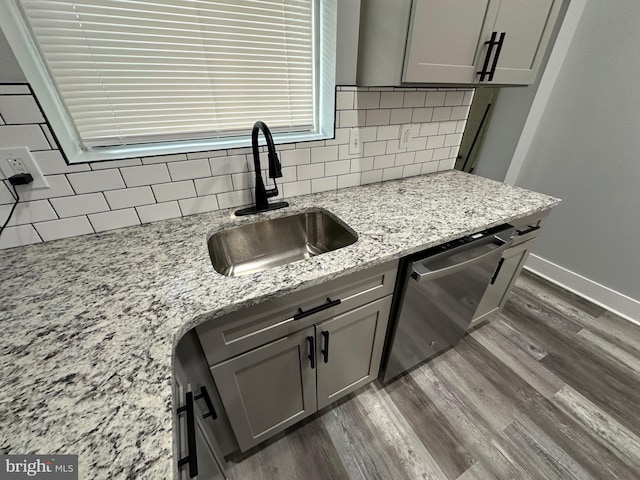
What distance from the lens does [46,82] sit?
2.69ft

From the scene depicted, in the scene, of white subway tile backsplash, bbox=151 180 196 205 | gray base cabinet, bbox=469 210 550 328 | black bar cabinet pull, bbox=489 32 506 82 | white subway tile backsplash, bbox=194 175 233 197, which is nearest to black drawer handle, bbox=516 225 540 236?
gray base cabinet, bbox=469 210 550 328

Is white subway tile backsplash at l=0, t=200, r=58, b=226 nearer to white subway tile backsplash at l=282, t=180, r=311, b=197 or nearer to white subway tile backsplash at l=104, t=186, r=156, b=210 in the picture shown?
white subway tile backsplash at l=104, t=186, r=156, b=210

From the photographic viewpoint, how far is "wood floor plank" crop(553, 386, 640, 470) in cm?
116

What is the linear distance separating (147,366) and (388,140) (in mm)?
1450

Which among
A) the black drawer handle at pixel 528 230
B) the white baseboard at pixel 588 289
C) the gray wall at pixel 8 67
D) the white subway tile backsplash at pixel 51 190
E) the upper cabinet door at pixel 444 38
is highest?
the upper cabinet door at pixel 444 38

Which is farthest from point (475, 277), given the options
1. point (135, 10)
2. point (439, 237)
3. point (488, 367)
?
point (135, 10)

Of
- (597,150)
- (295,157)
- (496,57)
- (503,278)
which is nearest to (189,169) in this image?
(295,157)

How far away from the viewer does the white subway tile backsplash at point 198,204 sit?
1117 millimetres

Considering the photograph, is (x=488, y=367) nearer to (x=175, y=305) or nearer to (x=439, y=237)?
(x=439, y=237)

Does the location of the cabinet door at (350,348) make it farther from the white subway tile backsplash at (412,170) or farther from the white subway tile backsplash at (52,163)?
the white subway tile backsplash at (52,163)

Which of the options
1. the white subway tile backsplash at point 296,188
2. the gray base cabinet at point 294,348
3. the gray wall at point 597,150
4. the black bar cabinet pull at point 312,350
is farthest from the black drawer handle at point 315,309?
the gray wall at point 597,150

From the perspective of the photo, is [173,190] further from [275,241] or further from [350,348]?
[350,348]

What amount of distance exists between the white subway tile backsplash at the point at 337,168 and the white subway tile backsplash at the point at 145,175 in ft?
2.45

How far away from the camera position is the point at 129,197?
1008 mm
